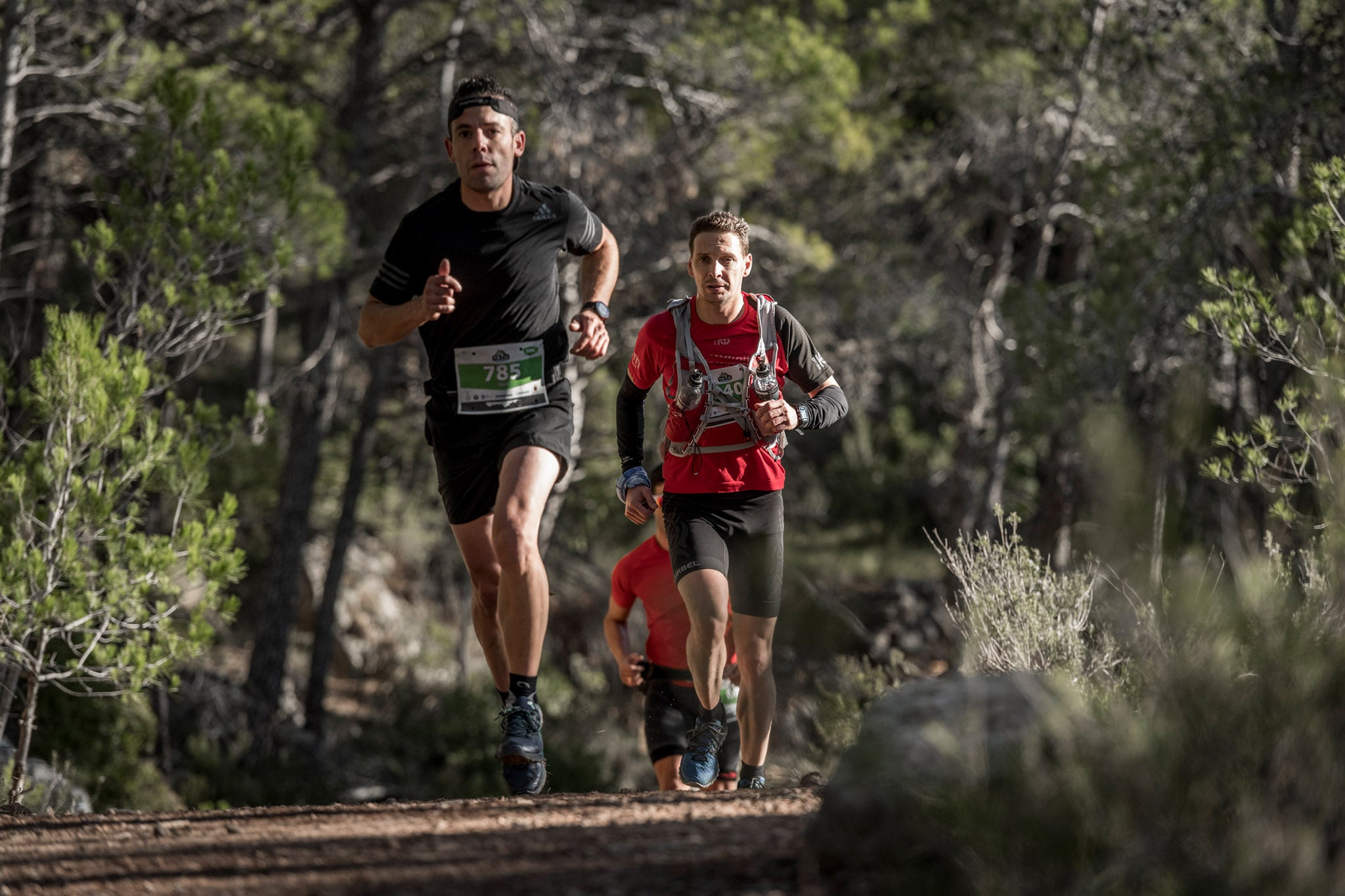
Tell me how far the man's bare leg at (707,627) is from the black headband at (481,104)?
1758 millimetres

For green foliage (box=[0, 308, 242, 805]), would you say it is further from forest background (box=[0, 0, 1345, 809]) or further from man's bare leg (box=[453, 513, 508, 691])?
man's bare leg (box=[453, 513, 508, 691])

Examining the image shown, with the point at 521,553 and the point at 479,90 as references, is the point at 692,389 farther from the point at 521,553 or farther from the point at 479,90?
the point at 479,90

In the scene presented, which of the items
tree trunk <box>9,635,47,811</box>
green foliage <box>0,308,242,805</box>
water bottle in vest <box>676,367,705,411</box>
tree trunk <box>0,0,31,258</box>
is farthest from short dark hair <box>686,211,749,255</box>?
tree trunk <box>0,0,31,258</box>

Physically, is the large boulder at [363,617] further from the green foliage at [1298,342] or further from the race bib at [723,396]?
the race bib at [723,396]

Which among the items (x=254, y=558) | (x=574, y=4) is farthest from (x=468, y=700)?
(x=574, y=4)

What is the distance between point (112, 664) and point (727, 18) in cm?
1034

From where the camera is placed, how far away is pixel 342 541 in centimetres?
1433

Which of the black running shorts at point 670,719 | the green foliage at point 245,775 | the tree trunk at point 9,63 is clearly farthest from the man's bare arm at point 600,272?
the green foliage at point 245,775

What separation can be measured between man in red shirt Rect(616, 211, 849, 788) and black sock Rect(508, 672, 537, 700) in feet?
1.85

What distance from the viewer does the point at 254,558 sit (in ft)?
53.3

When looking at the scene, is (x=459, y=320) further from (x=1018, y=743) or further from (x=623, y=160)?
(x=623, y=160)

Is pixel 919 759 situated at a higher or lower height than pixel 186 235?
lower

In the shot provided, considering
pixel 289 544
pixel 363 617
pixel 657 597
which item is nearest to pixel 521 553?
pixel 657 597

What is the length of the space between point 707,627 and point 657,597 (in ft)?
3.75
